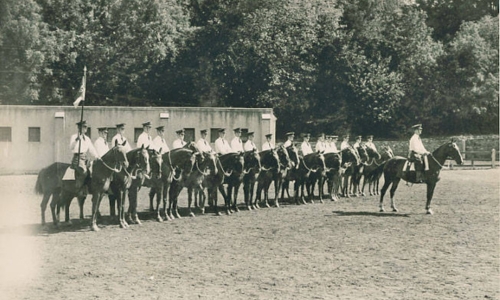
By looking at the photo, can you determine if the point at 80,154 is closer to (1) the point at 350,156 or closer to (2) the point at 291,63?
(1) the point at 350,156

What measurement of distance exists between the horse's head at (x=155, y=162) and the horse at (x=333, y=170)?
756cm

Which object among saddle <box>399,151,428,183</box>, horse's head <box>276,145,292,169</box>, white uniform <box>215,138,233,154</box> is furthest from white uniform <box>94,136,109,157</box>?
saddle <box>399,151,428,183</box>

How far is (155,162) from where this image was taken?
1567 centimetres

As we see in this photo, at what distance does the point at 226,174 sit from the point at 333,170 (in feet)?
16.7

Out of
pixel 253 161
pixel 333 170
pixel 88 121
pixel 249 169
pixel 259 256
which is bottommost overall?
pixel 259 256

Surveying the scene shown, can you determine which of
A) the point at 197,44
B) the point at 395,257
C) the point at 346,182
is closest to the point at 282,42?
the point at 197,44

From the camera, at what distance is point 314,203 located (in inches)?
830

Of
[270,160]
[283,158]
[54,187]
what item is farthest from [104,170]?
[283,158]

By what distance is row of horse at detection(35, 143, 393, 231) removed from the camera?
14.8 meters

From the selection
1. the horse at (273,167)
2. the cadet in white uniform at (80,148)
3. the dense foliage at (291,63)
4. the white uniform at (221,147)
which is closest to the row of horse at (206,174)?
the horse at (273,167)

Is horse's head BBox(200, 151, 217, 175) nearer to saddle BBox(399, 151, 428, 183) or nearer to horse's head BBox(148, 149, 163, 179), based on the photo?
horse's head BBox(148, 149, 163, 179)

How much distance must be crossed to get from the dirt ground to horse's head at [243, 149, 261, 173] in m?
1.47

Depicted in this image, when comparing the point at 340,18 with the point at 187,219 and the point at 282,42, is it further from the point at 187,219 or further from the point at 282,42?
the point at 187,219

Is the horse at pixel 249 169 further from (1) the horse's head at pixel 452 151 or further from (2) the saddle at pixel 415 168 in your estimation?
(1) the horse's head at pixel 452 151
